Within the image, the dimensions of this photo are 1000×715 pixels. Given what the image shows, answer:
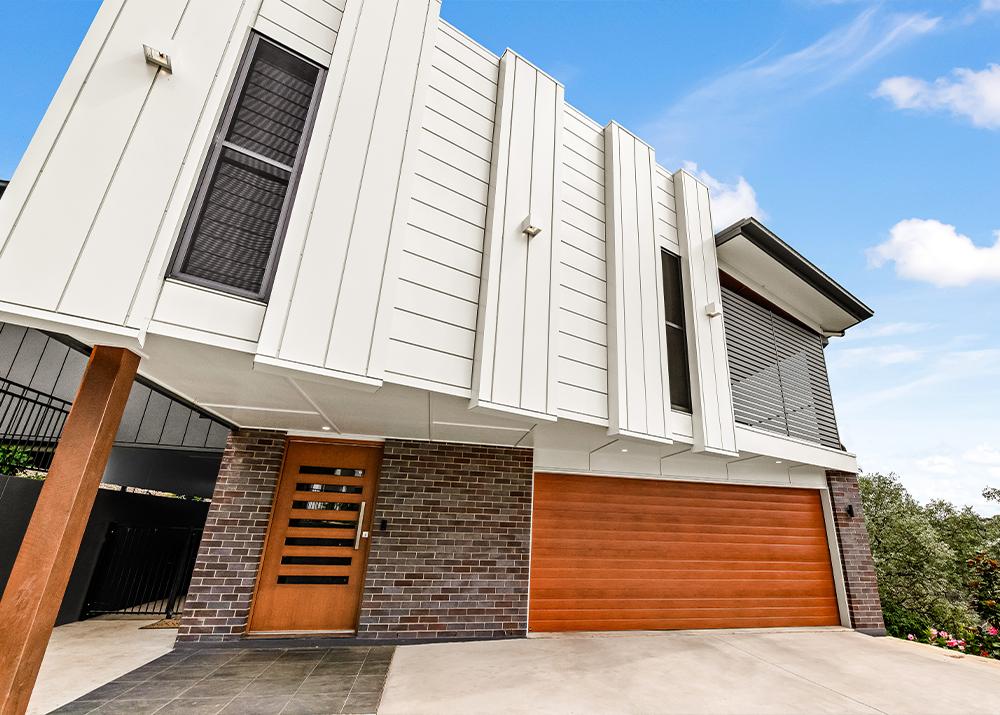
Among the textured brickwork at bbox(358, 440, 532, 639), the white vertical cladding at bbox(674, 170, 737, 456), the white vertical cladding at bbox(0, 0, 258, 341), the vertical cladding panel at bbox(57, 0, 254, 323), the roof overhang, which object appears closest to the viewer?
the white vertical cladding at bbox(0, 0, 258, 341)

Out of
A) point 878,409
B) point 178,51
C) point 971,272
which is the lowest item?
point 178,51

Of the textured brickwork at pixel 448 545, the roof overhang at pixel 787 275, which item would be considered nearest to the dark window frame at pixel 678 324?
the roof overhang at pixel 787 275

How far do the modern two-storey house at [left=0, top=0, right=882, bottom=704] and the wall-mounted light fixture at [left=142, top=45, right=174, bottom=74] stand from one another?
0.02 metres

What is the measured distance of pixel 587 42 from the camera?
25.1 feet

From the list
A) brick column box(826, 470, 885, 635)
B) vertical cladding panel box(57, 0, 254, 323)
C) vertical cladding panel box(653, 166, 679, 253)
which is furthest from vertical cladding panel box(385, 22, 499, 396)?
brick column box(826, 470, 885, 635)

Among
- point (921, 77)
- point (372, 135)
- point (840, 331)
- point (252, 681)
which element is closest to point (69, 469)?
point (252, 681)

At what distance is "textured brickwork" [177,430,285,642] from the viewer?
4113mm

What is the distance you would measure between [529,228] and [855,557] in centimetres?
851

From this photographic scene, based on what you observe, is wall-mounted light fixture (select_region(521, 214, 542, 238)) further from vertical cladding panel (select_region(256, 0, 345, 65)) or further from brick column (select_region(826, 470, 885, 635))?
brick column (select_region(826, 470, 885, 635))

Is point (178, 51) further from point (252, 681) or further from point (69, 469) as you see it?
point (252, 681)

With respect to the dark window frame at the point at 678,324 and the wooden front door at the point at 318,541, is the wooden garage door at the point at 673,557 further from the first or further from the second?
the wooden front door at the point at 318,541

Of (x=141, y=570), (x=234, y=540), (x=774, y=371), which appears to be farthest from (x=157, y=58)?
(x=774, y=371)

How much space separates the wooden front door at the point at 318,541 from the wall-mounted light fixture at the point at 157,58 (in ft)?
12.7

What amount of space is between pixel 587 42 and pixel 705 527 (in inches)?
368
